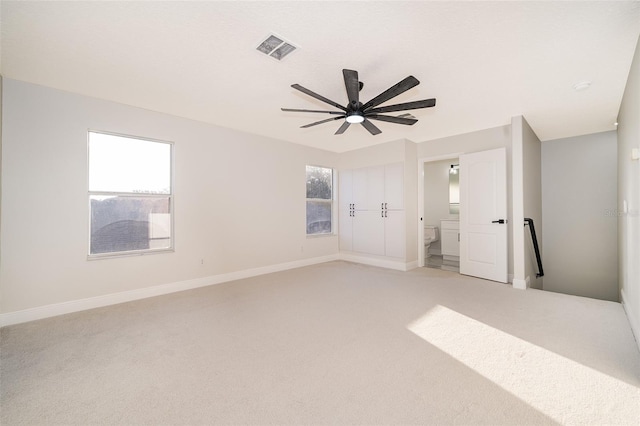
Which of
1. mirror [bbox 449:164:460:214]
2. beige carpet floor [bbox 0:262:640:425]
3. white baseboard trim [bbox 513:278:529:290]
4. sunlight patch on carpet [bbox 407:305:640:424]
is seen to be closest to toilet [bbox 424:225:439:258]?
mirror [bbox 449:164:460:214]

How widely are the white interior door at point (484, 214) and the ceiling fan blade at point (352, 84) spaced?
300 cm

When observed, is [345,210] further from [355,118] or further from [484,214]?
[355,118]

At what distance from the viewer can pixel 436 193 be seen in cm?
709

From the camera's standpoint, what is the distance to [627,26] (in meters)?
1.99

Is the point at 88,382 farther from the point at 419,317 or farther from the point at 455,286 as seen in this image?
the point at 455,286

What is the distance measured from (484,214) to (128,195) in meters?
→ 5.36

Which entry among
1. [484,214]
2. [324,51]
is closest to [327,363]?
[324,51]

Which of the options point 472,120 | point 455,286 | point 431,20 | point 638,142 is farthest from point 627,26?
point 455,286

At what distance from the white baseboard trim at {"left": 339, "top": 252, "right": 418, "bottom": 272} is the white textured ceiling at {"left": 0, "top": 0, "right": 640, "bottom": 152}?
112 inches

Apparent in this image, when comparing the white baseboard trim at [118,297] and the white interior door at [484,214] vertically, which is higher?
the white interior door at [484,214]

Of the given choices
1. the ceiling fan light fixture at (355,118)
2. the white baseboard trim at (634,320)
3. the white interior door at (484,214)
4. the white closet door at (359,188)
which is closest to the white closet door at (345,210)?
the white closet door at (359,188)

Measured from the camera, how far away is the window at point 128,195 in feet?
10.9

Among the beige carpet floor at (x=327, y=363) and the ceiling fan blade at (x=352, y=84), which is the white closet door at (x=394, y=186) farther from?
the ceiling fan blade at (x=352, y=84)

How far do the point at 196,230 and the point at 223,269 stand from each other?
2.55 ft
